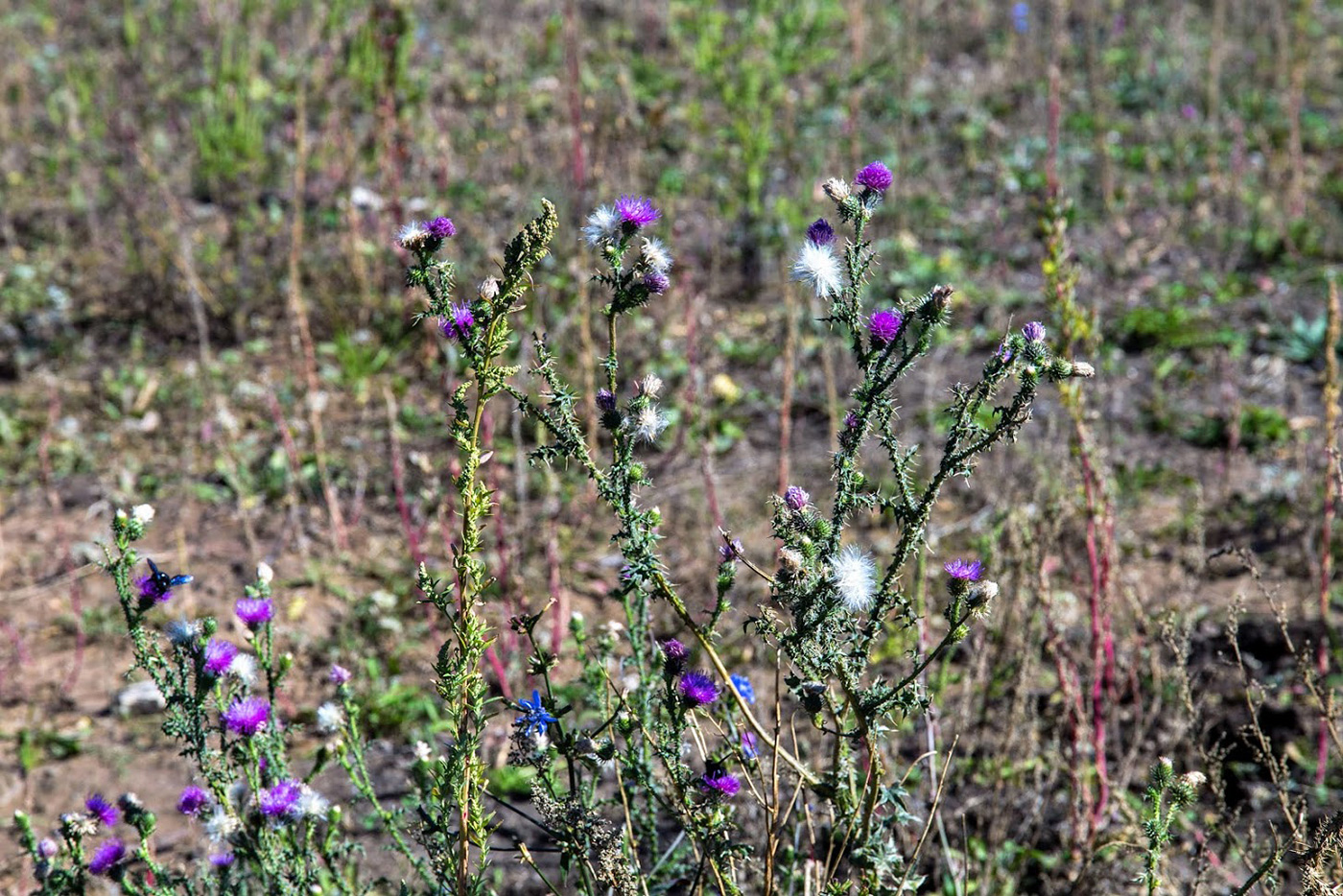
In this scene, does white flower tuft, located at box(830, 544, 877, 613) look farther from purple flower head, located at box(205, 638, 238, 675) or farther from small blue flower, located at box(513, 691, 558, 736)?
purple flower head, located at box(205, 638, 238, 675)

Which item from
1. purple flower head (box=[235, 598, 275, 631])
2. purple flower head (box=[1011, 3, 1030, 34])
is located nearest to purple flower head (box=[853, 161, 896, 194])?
purple flower head (box=[235, 598, 275, 631])

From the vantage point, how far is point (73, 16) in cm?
744

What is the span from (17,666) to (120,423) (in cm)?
138

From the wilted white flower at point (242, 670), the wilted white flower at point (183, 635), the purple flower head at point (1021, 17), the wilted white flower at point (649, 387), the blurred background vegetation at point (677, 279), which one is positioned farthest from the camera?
the purple flower head at point (1021, 17)

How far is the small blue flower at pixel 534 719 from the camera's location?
5.11 ft

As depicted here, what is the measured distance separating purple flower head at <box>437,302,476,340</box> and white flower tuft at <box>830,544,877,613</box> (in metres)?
0.52

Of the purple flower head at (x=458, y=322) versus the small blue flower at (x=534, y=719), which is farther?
the small blue flower at (x=534, y=719)

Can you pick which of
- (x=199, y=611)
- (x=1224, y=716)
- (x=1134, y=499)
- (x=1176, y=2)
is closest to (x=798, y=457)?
(x=1134, y=499)

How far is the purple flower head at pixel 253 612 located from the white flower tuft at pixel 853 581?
90 centimetres

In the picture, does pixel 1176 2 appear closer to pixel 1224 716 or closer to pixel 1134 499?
pixel 1134 499

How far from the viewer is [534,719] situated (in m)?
1.57

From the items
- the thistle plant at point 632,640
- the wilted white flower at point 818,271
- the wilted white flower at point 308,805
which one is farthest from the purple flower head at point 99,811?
the wilted white flower at point 818,271

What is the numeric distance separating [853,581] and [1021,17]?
281 inches

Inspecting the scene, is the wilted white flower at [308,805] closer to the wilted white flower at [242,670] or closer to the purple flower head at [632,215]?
the wilted white flower at [242,670]
